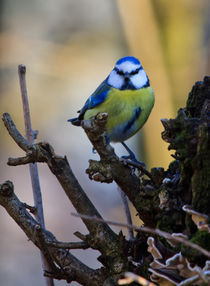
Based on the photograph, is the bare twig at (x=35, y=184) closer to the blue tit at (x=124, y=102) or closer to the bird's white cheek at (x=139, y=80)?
the blue tit at (x=124, y=102)

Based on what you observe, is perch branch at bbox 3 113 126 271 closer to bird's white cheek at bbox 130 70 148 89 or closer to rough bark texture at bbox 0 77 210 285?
rough bark texture at bbox 0 77 210 285

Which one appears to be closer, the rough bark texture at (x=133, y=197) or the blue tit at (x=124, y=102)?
the rough bark texture at (x=133, y=197)

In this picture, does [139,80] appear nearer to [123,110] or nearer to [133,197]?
[123,110]

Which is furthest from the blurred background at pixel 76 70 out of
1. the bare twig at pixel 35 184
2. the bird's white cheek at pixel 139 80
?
the bare twig at pixel 35 184

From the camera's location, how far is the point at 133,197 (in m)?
1.23

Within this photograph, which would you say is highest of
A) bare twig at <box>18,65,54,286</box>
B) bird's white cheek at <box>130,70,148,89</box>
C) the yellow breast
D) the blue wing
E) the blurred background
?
the blurred background

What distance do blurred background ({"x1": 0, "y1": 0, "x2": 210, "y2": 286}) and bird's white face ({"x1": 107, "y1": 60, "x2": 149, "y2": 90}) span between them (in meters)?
1.48

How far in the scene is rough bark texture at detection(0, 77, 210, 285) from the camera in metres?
1.11

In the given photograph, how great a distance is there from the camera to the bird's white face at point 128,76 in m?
2.16

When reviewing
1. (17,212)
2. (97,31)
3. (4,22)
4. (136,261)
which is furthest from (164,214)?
(4,22)

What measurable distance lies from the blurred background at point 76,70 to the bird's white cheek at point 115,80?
148 centimetres

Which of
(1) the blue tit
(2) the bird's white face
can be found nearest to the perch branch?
(1) the blue tit

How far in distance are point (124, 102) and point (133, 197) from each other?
3.04 feet

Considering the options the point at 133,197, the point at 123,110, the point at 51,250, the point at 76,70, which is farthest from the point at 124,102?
the point at 76,70
